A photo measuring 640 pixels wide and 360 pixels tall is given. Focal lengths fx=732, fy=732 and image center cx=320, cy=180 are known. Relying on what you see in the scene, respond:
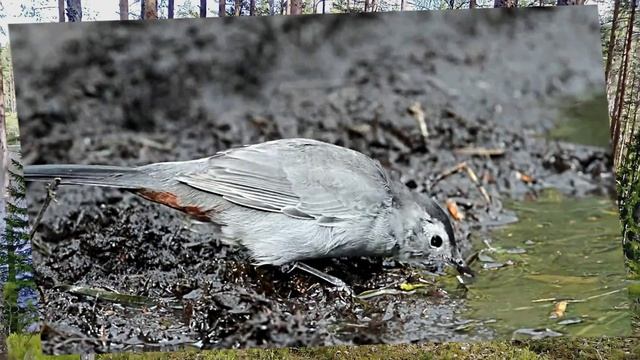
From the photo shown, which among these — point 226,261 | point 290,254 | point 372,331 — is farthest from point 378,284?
point 226,261

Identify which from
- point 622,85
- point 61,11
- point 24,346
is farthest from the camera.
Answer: point 622,85

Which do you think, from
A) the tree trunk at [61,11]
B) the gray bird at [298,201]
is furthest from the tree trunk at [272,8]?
the tree trunk at [61,11]

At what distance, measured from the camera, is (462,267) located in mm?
2029

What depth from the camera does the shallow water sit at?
81.3 inches

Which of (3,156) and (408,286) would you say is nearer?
(408,286)

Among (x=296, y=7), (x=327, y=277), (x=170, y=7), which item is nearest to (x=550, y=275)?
(x=327, y=277)

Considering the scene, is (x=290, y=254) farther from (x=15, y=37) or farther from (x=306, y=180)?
(x=15, y=37)

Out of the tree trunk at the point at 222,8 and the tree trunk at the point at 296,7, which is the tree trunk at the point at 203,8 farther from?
the tree trunk at the point at 296,7

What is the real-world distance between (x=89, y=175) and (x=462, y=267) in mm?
1054

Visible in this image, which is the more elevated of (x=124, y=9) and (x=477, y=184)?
(x=124, y=9)

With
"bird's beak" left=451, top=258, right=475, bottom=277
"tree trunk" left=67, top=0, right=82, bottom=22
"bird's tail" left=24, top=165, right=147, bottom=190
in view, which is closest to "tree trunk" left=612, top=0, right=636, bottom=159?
"bird's beak" left=451, top=258, right=475, bottom=277

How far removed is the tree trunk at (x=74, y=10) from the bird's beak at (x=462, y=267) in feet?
4.29

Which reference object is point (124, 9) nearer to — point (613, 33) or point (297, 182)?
point (297, 182)

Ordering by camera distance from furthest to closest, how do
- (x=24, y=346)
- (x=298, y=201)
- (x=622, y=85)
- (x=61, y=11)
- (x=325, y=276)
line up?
(x=622, y=85), (x=24, y=346), (x=61, y=11), (x=325, y=276), (x=298, y=201)
